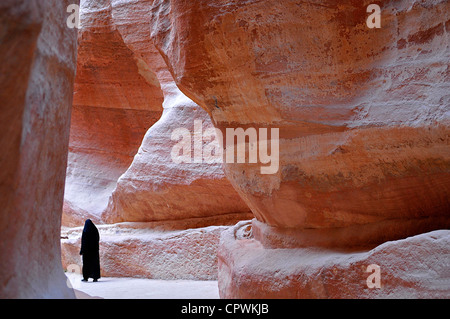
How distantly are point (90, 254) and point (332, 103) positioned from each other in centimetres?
423

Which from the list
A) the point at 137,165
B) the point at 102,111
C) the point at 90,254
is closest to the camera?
the point at 90,254

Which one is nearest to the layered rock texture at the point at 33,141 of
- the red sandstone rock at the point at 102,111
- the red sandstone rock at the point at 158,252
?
the red sandstone rock at the point at 158,252

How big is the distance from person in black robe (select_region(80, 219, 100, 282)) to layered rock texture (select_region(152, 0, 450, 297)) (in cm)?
313

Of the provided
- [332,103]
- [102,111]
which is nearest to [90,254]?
[332,103]

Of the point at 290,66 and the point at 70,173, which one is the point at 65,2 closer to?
the point at 290,66

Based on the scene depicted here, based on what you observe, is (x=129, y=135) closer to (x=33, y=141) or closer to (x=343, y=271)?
(x=343, y=271)

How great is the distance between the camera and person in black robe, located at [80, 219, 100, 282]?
6.80 metres

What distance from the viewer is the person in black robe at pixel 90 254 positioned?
6.80m

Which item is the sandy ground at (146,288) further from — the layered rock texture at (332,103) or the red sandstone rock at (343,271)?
the layered rock texture at (332,103)

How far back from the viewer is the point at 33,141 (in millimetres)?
→ 2336

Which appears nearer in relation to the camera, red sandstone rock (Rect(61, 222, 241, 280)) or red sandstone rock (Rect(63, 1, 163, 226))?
red sandstone rock (Rect(61, 222, 241, 280))

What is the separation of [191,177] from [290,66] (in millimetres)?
3668

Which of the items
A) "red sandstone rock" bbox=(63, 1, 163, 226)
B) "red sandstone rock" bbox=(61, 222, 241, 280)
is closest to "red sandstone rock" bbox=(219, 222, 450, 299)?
"red sandstone rock" bbox=(61, 222, 241, 280)

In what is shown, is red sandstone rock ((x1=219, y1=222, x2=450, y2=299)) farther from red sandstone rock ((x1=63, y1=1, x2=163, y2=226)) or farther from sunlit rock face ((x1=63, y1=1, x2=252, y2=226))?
red sandstone rock ((x1=63, y1=1, x2=163, y2=226))
